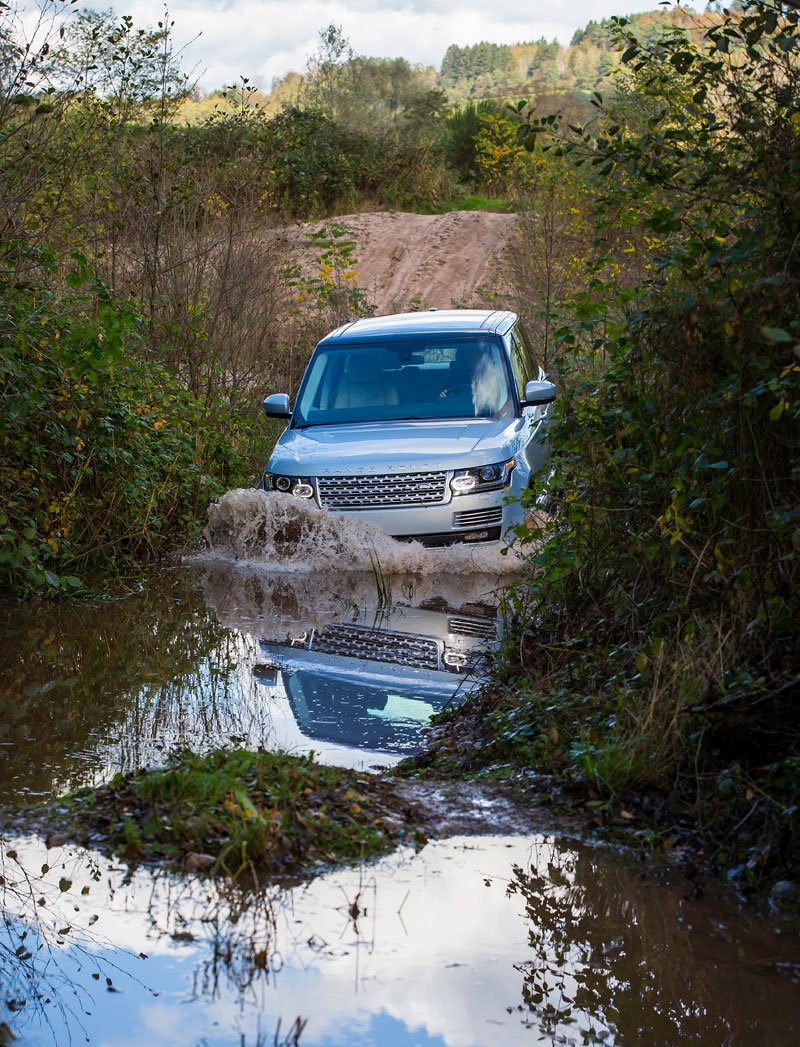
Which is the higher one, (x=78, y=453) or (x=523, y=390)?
(x=523, y=390)

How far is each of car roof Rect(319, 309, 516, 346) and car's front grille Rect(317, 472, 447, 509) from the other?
1.80m

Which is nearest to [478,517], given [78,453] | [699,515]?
[78,453]

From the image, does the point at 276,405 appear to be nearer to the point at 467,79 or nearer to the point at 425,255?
the point at 425,255

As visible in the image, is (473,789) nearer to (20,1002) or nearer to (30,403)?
(20,1002)

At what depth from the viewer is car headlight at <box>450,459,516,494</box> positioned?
34.8ft

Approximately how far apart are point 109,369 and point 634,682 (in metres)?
6.43

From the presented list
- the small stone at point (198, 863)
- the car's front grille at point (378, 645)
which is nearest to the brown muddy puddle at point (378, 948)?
the small stone at point (198, 863)

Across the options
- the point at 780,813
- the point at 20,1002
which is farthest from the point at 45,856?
the point at 780,813

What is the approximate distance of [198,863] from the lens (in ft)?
→ 14.5

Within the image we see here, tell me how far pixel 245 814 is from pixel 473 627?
462cm

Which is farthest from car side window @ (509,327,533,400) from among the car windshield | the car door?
the car windshield

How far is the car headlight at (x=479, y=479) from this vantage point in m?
10.6

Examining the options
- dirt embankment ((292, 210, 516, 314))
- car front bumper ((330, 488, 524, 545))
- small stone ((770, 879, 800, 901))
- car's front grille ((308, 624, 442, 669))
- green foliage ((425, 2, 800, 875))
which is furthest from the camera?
dirt embankment ((292, 210, 516, 314))

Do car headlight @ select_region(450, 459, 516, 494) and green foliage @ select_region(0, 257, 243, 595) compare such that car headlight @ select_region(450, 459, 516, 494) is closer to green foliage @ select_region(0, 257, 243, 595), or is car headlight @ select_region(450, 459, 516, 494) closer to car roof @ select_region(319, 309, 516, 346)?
car roof @ select_region(319, 309, 516, 346)
